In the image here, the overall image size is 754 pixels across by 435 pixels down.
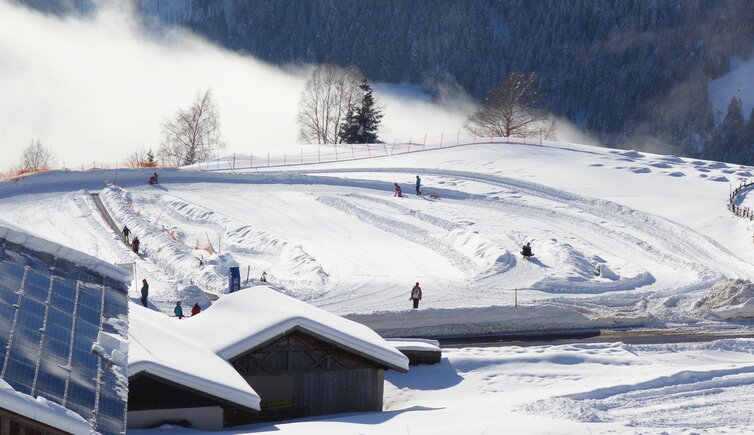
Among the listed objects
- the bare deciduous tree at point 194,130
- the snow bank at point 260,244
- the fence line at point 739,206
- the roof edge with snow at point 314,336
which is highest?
the roof edge with snow at point 314,336

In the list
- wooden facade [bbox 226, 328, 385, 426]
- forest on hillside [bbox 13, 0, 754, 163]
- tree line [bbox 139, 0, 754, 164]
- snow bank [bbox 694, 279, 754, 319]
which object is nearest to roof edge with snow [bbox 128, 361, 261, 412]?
wooden facade [bbox 226, 328, 385, 426]

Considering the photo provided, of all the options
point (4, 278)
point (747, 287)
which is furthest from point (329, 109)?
point (4, 278)

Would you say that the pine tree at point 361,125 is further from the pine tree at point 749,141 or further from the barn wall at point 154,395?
the pine tree at point 749,141

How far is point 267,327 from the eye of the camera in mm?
20641

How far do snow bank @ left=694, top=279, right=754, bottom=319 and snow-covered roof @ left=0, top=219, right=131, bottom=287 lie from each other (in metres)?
22.0

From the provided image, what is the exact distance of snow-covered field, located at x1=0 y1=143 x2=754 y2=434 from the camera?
850 inches

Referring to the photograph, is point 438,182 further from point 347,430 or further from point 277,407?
point 347,430

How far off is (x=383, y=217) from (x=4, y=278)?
35917 millimetres

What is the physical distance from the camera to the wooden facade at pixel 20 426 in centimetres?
1041

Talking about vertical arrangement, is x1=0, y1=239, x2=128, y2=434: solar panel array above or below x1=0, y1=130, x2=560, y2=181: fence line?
above

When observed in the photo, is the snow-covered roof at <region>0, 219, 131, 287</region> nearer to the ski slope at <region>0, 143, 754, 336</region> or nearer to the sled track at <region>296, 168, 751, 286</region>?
the ski slope at <region>0, 143, 754, 336</region>

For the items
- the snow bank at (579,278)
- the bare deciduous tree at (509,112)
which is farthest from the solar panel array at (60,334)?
the bare deciduous tree at (509,112)

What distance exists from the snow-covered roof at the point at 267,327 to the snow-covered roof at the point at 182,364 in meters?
0.73

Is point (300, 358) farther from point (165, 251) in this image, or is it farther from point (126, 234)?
point (126, 234)
